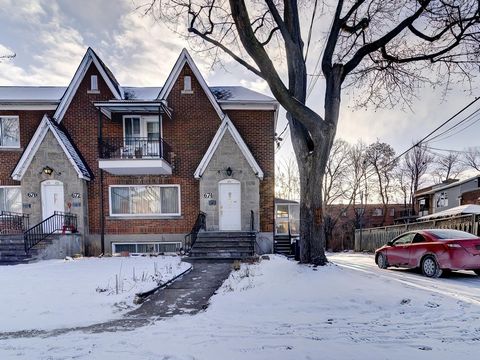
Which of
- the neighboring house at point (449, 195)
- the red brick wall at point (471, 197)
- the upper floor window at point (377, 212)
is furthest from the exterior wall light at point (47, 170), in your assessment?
the upper floor window at point (377, 212)

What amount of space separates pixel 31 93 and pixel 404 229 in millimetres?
21302

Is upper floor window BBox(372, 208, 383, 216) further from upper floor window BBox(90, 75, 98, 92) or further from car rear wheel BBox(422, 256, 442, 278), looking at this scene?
upper floor window BBox(90, 75, 98, 92)

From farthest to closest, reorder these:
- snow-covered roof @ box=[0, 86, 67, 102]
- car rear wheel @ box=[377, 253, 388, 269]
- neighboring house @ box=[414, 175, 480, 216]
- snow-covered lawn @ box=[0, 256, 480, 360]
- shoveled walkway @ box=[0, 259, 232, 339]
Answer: neighboring house @ box=[414, 175, 480, 216] < snow-covered roof @ box=[0, 86, 67, 102] < car rear wheel @ box=[377, 253, 388, 269] < shoveled walkway @ box=[0, 259, 232, 339] < snow-covered lawn @ box=[0, 256, 480, 360]

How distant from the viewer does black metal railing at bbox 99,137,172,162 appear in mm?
12938

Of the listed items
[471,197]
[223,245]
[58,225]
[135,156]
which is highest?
[135,156]

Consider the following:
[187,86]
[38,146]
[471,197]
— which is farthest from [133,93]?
[471,197]

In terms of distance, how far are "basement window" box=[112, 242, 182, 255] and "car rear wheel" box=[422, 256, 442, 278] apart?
10.2 metres

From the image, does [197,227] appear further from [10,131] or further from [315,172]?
[10,131]

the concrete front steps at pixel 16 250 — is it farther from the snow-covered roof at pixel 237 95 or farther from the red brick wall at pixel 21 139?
the snow-covered roof at pixel 237 95

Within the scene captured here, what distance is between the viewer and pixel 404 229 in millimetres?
14625

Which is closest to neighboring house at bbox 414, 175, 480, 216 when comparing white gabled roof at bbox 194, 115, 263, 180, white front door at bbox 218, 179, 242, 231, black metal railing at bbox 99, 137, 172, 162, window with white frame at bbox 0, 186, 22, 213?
white gabled roof at bbox 194, 115, 263, 180

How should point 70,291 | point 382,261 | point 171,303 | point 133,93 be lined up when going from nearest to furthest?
point 171,303
point 70,291
point 382,261
point 133,93

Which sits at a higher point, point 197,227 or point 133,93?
point 133,93

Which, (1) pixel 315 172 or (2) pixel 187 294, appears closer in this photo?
(2) pixel 187 294
